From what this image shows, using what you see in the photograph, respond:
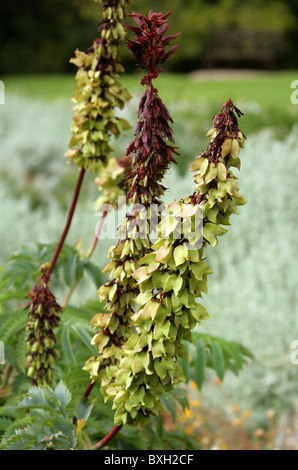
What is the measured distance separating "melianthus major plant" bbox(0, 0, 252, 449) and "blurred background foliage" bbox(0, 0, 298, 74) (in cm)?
1493

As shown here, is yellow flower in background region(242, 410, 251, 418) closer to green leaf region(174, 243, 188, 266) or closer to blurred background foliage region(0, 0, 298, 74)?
green leaf region(174, 243, 188, 266)

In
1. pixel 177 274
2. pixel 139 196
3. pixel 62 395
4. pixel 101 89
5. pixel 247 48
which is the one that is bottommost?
pixel 62 395

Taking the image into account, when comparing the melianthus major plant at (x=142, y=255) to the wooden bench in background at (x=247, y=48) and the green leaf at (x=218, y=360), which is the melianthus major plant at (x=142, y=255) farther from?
the wooden bench in background at (x=247, y=48)

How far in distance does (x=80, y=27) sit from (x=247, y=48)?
5.09 metres

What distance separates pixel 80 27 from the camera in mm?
16484

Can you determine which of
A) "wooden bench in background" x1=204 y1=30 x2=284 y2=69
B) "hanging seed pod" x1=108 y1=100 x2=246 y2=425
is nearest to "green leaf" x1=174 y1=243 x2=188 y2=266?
"hanging seed pod" x1=108 y1=100 x2=246 y2=425

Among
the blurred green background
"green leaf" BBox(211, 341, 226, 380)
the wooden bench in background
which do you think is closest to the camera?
"green leaf" BBox(211, 341, 226, 380)

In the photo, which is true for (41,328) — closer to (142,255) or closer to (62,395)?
(62,395)

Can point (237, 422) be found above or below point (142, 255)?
below

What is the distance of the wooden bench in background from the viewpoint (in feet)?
49.5

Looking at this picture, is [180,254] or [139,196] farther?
[139,196]

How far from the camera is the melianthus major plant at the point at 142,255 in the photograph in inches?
34.8

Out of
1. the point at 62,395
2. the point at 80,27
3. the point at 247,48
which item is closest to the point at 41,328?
the point at 62,395
